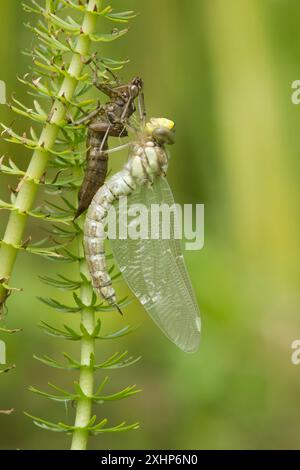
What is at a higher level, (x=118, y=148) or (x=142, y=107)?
(x=142, y=107)

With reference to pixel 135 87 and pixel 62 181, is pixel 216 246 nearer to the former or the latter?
pixel 135 87

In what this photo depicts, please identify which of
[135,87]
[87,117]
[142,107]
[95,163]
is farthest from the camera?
[142,107]

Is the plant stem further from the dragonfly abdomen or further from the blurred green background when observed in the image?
the blurred green background

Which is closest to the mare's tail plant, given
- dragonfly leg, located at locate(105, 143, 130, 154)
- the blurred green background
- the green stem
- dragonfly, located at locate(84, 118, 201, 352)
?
the green stem

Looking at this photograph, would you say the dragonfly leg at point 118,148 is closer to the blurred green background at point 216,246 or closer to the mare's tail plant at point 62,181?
the mare's tail plant at point 62,181

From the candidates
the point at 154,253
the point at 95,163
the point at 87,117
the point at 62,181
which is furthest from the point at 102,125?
the point at 154,253
